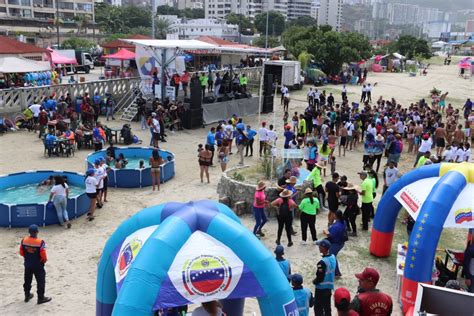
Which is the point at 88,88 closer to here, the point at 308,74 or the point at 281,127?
the point at 281,127

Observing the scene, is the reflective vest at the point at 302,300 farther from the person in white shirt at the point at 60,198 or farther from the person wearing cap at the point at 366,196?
the person in white shirt at the point at 60,198

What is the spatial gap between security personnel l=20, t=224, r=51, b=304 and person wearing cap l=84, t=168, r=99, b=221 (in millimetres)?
3833

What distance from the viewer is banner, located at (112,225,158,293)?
577 centimetres

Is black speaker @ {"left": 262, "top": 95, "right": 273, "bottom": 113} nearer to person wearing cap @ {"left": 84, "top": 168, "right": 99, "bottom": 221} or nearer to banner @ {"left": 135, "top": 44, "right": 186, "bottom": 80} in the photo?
banner @ {"left": 135, "top": 44, "right": 186, "bottom": 80}

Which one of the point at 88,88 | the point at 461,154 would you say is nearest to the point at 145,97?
the point at 88,88

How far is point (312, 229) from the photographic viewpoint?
1111cm

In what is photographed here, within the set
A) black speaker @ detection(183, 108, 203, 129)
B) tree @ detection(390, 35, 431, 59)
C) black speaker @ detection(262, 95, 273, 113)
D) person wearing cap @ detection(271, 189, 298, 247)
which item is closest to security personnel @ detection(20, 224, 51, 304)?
person wearing cap @ detection(271, 189, 298, 247)

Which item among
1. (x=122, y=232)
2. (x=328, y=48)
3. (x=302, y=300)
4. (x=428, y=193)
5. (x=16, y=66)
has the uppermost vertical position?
(x=328, y=48)

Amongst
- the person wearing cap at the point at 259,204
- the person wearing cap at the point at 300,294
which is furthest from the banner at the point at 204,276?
the person wearing cap at the point at 259,204

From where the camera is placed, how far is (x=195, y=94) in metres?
23.2

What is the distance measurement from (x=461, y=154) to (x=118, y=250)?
13527mm

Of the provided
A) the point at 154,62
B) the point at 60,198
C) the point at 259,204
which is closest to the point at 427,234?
the point at 259,204

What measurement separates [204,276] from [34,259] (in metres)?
4.20

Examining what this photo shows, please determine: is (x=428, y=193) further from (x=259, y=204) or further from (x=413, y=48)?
(x=413, y=48)
